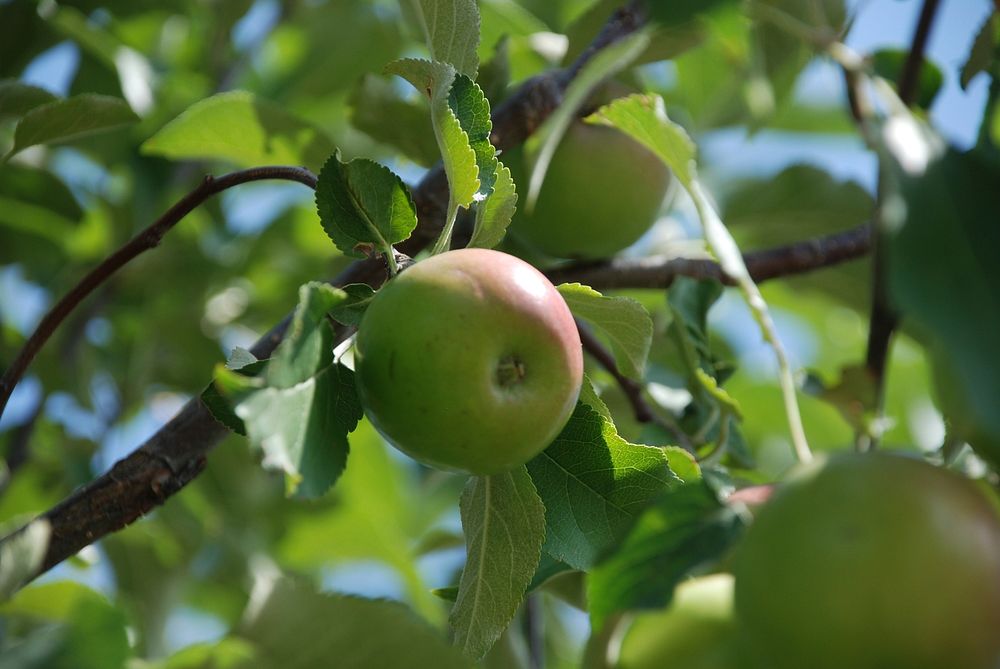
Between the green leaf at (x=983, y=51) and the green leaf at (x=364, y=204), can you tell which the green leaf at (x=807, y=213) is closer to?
the green leaf at (x=983, y=51)

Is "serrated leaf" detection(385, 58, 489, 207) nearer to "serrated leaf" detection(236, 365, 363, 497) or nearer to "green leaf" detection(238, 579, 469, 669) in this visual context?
"serrated leaf" detection(236, 365, 363, 497)

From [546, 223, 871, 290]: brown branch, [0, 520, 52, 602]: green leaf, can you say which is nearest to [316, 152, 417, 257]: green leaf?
[0, 520, 52, 602]: green leaf

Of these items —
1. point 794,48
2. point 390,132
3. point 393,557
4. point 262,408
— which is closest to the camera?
point 262,408

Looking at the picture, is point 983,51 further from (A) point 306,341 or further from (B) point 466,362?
(A) point 306,341

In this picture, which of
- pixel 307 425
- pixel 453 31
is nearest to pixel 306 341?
pixel 307 425

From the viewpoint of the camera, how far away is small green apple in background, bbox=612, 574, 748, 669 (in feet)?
2.25

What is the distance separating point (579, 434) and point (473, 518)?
0.13m

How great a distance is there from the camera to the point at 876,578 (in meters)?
0.60

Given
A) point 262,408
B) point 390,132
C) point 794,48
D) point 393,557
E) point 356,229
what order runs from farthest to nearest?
point 393,557 < point 794,48 < point 390,132 < point 356,229 < point 262,408

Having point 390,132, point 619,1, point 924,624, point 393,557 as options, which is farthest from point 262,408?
point 393,557

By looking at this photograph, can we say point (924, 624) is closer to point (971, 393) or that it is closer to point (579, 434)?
point (971, 393)

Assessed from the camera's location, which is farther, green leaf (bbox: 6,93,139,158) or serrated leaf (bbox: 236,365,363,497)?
green leaf (bbox: 6,93,139,158)

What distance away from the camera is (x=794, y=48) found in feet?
5.16

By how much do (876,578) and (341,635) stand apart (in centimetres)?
44
